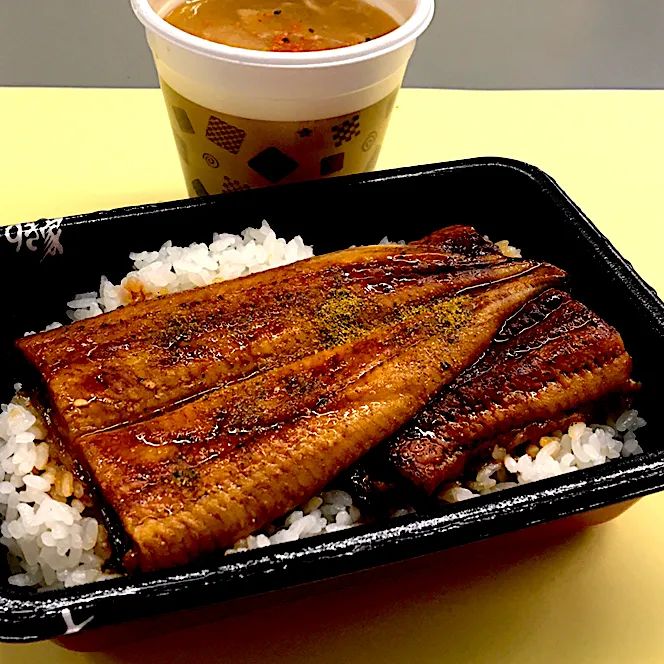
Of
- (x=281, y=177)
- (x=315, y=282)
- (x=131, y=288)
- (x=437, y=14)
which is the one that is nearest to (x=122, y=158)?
(x=281, y=177)

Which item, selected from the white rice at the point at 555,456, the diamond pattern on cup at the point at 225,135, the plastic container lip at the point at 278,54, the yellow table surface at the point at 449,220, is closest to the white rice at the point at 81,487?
the white rice at the point at 555,456

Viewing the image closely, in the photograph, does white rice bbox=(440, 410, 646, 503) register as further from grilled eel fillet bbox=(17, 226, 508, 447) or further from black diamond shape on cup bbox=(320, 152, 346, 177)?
black diamond shape on cup bbox=(320, 152, 346, 177)

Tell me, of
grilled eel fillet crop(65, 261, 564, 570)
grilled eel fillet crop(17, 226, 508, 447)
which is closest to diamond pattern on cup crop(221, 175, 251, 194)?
grilled eel fillet crop(17, 226, 508, 447)

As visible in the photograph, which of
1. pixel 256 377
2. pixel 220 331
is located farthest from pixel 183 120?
pixel 256 377

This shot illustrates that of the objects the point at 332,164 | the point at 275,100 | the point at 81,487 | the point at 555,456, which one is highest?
the point at 275,100

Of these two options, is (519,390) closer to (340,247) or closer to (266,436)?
(266,436)

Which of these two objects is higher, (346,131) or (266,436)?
(346,131)
